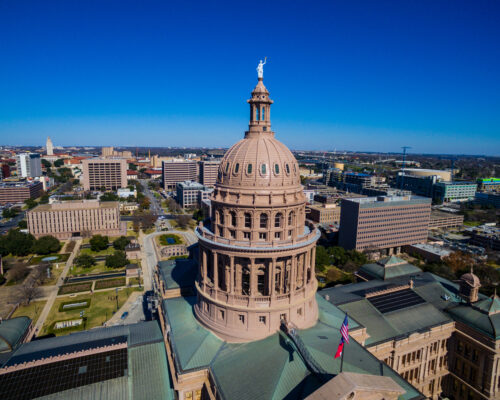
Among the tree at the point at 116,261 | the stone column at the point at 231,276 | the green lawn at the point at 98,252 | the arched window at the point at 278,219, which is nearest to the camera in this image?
the stone column at the point at 231,276

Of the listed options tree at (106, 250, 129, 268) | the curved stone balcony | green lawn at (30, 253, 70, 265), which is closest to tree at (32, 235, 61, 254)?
green lawn at (30, 253, 70, 265)

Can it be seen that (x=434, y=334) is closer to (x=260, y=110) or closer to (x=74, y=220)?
(x=260, y=110)

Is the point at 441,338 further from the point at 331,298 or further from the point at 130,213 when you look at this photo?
the point at 130,213

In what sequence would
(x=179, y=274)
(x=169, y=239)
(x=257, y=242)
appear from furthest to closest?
1. (x=169, y=239)
2. (x=179, y=274)
3. (x=257, y=242)

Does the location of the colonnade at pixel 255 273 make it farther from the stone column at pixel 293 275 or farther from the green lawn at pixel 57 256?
the green lawn at pixel 57 256

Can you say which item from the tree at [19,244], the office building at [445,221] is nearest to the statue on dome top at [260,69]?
the tree at [19,244]

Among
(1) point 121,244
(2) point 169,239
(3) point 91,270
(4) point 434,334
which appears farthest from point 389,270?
(2) point 169,239

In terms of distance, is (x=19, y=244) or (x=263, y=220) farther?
(x=19, y=244)
